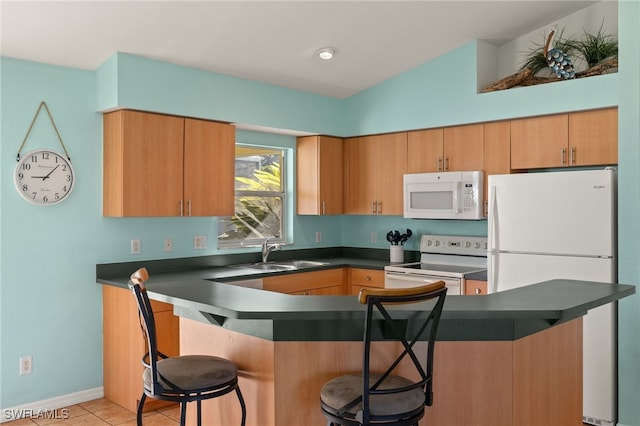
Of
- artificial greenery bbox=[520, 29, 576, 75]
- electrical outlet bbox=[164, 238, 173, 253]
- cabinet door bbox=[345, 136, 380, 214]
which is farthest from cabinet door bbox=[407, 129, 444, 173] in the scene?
electrical outlet bbox=[164, 238, 173, 253]

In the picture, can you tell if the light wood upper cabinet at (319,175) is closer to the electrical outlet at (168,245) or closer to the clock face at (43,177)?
the electrical outlet at (168,245)

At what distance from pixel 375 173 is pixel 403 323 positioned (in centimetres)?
316

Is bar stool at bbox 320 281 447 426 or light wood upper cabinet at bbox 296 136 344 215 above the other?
light wood upper cabinet at bbox 296 136 344 215

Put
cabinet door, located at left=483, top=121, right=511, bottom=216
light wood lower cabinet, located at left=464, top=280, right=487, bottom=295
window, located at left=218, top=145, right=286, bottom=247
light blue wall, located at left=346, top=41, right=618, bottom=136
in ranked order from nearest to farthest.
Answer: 1. light blue wall, located at left=346, top=41, right=618, bottom=136
2. light wood lower cabinet, located at left=464, top=280, right=487, bottom=295
3. cabinet door, located at left=483, top=121, right=511, bottom=216
4. window, located at left=218, top=145, right=286, bottom=247

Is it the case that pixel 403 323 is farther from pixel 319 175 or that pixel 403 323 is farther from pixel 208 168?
pixel 319 175

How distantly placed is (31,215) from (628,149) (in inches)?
151

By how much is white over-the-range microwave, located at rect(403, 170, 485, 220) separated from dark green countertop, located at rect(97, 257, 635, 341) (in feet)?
6.33

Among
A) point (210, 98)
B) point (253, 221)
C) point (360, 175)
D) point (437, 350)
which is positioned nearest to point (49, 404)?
point (253, 221)

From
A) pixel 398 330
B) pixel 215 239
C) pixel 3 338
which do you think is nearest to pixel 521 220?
pixel 398 330

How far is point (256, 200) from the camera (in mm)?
5238

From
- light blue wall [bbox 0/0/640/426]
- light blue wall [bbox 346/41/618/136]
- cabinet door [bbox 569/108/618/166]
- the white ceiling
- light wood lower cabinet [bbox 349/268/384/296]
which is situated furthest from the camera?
light wood lower cabinet [bbox 349/268/384/296]

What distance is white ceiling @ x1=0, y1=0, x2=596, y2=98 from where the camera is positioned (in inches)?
133

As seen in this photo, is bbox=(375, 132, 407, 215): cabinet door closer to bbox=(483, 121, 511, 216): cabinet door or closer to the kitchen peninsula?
bbox=(483, 121, 511, 216): cabinet door

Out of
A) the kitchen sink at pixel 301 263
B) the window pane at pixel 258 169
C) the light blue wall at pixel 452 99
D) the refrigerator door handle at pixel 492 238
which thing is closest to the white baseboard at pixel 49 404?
the kitchen sink at pixel 301 263
